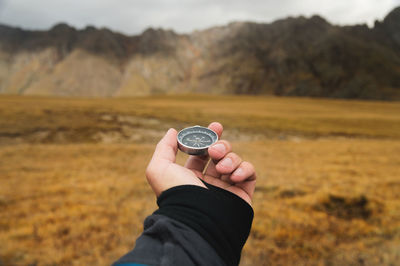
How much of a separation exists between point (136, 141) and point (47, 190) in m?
18.4

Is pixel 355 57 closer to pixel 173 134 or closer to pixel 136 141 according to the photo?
Result: pixel 136 141

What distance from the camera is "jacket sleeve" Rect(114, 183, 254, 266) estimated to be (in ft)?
5.41

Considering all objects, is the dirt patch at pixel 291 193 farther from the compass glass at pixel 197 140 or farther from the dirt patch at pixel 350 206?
the compass glass at pixel 197 140

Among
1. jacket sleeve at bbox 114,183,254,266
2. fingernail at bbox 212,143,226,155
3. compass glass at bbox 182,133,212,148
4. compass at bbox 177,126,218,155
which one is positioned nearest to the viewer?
jacket sleeve at bbox 114,183,254,266

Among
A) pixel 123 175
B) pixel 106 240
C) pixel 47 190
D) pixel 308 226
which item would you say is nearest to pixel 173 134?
pixel 106 240

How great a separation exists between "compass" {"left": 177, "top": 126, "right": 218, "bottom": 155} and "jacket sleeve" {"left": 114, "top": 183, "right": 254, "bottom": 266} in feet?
2.81

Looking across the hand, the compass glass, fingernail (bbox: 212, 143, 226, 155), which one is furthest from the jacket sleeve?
the compass glass

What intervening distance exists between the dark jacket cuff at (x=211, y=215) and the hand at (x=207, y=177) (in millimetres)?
280

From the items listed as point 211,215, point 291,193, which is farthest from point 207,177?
point 291,193

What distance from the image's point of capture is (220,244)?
1948mm

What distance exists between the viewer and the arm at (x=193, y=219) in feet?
5.52

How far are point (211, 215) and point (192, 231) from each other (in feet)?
0.79

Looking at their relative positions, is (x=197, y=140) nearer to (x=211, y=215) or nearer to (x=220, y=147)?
(x=220, y=147)

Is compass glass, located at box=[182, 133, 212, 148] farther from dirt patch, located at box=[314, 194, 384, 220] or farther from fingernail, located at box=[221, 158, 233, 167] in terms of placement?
dirt patch, located at box=[314, 194, 384, 220]
